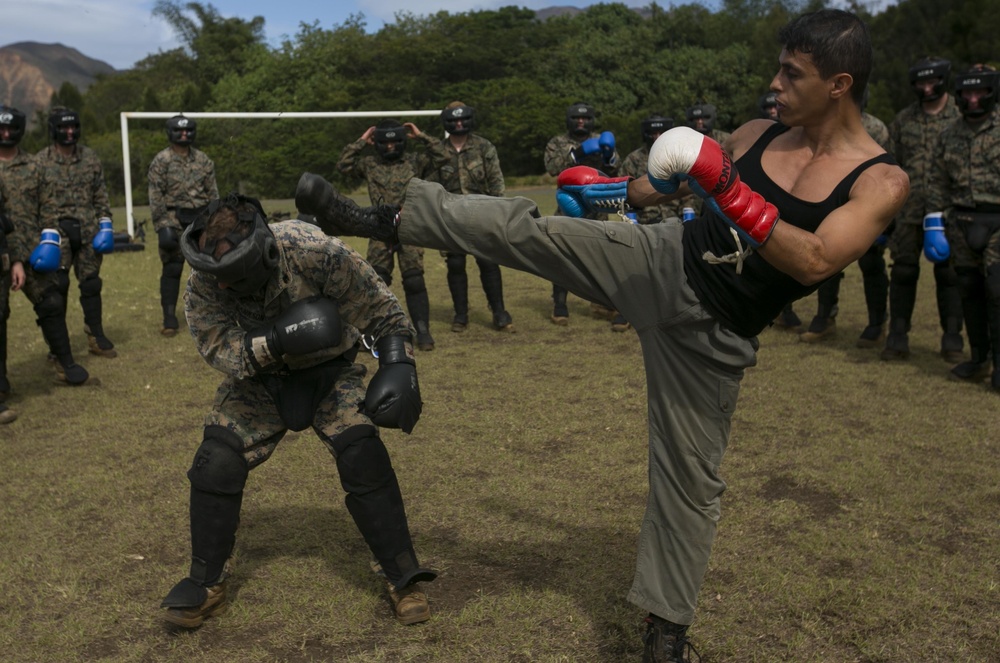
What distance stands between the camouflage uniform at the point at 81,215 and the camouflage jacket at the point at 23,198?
153 mm

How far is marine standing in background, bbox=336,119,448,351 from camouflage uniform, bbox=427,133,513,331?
0.22m

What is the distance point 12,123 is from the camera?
28.6 ft

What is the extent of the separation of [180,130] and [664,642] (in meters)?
9.30

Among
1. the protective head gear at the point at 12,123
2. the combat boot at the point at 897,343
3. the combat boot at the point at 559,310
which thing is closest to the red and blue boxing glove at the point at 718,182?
the combat boot at the point at 897,343

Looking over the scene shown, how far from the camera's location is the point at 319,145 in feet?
119

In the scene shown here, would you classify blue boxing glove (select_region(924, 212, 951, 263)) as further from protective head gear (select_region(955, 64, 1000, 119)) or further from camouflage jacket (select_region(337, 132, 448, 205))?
camouflage jacket (select_region(337, 132, 448, 205))

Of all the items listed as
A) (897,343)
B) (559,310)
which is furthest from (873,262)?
(559,310)

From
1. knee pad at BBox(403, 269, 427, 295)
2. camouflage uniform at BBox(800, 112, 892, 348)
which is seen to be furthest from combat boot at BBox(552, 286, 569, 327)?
camouflage uniform at BBox(800, 112, 892, 348)

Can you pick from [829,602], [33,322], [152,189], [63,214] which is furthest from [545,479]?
[33,322]

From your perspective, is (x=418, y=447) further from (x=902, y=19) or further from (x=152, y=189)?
(x=902, y=19)

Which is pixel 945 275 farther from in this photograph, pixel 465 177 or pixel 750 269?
pixel 750 269

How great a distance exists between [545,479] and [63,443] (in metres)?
3.80

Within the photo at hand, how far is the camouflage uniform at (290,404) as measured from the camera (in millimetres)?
4230

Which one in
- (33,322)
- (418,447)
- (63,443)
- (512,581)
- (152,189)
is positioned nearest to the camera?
(512,581)
